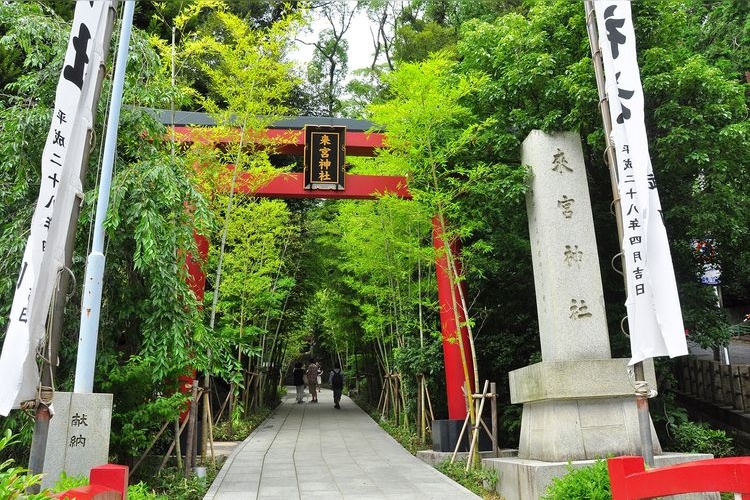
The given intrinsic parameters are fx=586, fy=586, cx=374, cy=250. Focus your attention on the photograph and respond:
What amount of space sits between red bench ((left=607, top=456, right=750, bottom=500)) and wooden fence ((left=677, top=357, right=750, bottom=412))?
26.9ft

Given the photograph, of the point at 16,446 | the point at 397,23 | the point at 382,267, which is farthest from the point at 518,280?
the point at 397,23

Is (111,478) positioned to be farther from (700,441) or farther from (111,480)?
(700,441)

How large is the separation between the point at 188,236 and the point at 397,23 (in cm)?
1715

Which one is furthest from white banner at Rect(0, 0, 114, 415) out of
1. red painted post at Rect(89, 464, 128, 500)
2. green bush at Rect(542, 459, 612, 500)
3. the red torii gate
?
the red torii gate

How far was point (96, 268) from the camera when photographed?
184 inches

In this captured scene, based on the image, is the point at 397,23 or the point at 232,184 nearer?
the point at 232,184

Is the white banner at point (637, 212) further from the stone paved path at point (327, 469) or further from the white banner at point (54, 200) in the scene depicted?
the white banner at point (54, 200)

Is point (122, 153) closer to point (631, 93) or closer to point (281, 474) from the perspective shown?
point (281, 474)

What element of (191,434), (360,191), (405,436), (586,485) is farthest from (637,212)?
(405,436)

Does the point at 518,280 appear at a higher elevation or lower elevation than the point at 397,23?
lower

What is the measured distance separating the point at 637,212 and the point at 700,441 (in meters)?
4.28

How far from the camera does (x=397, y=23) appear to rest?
20766 millimetres

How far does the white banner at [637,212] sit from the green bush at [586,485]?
30.9 inches

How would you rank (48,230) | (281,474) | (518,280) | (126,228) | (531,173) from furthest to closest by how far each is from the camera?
(518,280)
(281,474)
(531,173)
(126,228)
(48,230)
